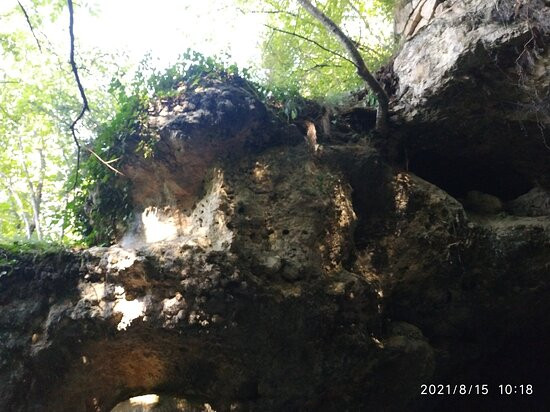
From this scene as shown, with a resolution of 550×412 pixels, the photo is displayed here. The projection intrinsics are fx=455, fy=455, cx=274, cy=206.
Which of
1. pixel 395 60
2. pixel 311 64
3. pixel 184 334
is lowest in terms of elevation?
pixel 184 334

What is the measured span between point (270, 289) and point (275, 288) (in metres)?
0.05

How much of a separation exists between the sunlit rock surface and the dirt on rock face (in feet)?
0.05

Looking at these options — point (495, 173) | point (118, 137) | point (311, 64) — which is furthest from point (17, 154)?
point (495, 173)

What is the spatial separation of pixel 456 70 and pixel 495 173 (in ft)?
6.11

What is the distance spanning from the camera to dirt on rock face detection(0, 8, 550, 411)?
401 cm

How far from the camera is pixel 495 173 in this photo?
6297mm

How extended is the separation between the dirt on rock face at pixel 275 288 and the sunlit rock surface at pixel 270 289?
2 centimetres

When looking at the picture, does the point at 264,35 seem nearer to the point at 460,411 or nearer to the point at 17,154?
the point at 460,411

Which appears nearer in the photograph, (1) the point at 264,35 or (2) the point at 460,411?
(2) the point at 460,411

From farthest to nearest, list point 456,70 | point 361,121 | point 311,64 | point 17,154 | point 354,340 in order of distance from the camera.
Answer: point 17,154 < point 311,64 < point 361,121 < point 456,70 < point 354,340
